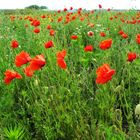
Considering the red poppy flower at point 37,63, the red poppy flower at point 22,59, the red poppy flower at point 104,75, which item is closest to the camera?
the red poppy flower at point 104,75

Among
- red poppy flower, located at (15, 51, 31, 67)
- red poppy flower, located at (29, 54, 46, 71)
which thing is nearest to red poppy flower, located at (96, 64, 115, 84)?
red poppy flower, located at (29, 54, 46, 71)

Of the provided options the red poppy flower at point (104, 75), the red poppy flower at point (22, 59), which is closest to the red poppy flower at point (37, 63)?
the red poppy flower at point (22, 59)

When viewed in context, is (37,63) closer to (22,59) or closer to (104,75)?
(22,59)

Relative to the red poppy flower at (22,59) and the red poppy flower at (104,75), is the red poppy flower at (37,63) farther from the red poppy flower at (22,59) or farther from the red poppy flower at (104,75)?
the red poppy flower at (104,75)

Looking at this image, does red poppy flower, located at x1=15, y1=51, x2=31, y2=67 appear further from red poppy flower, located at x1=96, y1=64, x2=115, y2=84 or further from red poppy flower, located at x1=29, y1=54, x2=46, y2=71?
red poppy flower, located at x1=96, y1=64, x2=115, y2=84

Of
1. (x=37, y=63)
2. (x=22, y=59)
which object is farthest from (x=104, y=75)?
(x=22, y=59)

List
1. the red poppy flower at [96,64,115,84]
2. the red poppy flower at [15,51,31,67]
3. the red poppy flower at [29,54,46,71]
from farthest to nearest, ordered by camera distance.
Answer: the red poppy flower at [15,51,31,67]
the red poppy flower at [29,54,46,71]
the red poppy flower at [96,64,115,84]

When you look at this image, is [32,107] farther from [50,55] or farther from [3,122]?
[50,55]

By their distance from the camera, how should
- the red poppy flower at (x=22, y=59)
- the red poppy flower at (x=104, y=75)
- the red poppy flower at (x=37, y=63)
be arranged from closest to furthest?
the red poppy flower at (x=104, y=75) < the red poppy flower at (x=37, y=63) < the red poppy flower at (x=22, y=59)

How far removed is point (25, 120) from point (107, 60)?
1.15 meters

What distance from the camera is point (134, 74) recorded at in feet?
10.0

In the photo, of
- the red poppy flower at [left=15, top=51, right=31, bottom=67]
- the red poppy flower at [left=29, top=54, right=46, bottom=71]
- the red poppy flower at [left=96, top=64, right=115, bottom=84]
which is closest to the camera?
the red poppy flower at [left=96, top=64, right=115, bottom=84]

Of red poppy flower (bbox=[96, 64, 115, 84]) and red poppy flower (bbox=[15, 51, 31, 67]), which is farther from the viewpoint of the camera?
red poppy flower (bbox=[15, 51, 31, 67])

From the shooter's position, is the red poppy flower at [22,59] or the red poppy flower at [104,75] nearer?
the red poppy flower at [104,75]
